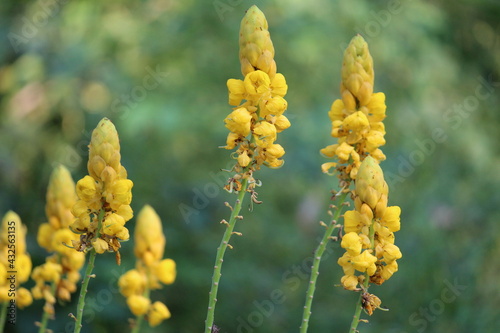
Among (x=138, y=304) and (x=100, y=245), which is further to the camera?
(x=138, y=304)

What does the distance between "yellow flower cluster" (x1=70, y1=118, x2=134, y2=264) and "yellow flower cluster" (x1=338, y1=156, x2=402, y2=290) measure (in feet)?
1.80

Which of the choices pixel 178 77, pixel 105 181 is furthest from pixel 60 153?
pixel 105 181

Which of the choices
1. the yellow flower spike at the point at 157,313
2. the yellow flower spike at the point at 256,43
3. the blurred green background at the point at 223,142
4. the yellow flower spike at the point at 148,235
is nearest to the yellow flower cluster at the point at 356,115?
the yellow flower spike at the point at 256,43

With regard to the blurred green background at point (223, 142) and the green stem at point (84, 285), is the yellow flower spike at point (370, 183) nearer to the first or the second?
the green stem at point (84, 285)

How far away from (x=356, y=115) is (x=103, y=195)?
2.24 ft

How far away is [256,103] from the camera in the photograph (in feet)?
5.74

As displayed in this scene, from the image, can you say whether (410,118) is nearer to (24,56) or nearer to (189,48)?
(189,48)

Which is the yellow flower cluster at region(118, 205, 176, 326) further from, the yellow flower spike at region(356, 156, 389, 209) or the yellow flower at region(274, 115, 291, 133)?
the yellow flower spike at region(356, 156, 389, 209)

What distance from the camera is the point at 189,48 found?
549cm

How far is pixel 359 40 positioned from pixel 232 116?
425mm

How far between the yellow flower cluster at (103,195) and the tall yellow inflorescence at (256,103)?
0.90ft

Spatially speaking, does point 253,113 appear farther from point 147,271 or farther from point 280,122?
point 147,271

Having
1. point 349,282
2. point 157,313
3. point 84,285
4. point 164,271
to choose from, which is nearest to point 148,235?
point 164,271

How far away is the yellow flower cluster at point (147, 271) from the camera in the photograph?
2.05m
